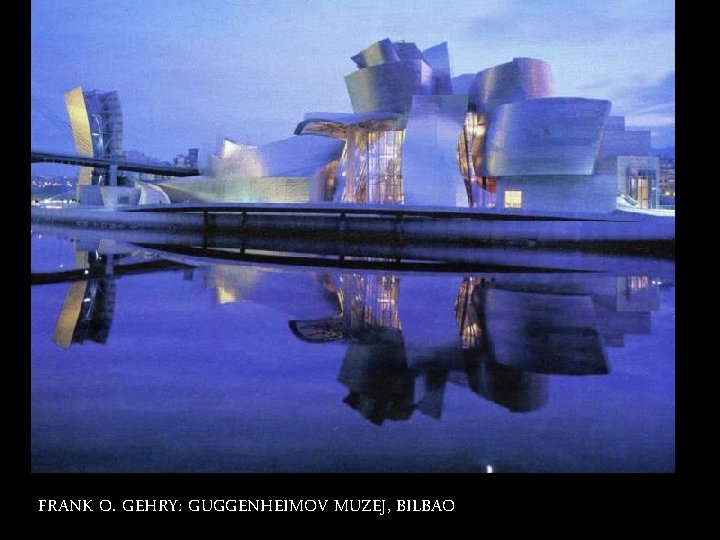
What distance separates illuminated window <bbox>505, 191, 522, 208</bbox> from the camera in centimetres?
2298

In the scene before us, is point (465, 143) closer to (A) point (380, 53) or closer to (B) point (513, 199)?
(B) point (513, 199)

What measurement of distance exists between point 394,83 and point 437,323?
1771cm

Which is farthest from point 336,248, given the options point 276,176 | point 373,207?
point 276,176

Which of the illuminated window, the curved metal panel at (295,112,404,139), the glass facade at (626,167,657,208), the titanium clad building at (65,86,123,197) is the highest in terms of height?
the titanium clad building at (65,86,123,197)

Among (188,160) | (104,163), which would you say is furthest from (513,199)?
(188,160)

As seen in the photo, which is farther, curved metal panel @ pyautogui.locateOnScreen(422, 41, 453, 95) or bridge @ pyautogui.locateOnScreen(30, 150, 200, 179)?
bridge @ pyautogui.locateOnScreen(30, 150, 200, 179)

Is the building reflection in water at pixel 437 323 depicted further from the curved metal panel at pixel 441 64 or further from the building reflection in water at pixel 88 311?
the curved metal panel at pixel 441 64

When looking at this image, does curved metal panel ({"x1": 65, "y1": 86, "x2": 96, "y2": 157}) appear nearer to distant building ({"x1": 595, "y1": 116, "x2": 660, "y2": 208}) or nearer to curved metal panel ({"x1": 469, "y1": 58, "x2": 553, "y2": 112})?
curved metal panel ({"x1": 469, "y1": 58, "x2": 553, "y2": 112})

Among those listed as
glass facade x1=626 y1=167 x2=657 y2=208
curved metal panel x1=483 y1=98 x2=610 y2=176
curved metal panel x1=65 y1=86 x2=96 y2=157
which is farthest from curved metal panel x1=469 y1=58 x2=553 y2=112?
curved metal panel x1=65 y1=86 x2=96 y2=157

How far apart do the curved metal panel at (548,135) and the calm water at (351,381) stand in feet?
42.9

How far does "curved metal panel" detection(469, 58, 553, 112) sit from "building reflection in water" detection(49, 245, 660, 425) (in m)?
13.2

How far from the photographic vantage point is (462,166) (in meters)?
24.9

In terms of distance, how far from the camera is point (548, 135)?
21141 millimetres
